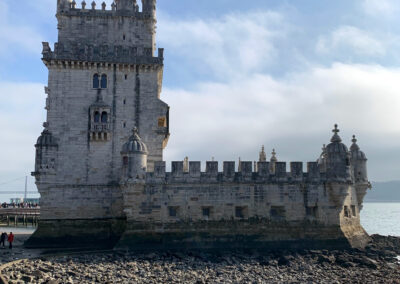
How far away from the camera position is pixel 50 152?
3042 cm

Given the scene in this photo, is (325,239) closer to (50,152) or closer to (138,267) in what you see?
(138,267)

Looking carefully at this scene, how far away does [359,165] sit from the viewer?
108ft

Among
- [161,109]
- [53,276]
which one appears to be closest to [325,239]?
[161,109]

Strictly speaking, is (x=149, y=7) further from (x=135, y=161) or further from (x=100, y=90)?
(x=135, y=161)

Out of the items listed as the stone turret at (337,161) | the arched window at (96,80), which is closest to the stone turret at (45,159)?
the arched window at (96,80)

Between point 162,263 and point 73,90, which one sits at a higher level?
point 73,90

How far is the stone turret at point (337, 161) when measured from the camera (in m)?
28.7

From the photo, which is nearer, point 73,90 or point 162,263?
point 162,263

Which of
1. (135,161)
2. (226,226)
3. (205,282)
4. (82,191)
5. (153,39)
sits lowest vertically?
(205,282)

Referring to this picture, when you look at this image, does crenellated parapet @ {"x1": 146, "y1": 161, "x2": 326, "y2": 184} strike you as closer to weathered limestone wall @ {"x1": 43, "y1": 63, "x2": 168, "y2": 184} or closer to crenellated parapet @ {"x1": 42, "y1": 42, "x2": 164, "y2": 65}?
weathered limestone wall @ {"x1": 43, "y1": 63, "x2": 168, "y2": 184}

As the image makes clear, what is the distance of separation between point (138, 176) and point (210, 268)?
302 inches

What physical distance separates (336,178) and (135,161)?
13.9 meters

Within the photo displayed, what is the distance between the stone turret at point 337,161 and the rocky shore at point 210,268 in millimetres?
5155

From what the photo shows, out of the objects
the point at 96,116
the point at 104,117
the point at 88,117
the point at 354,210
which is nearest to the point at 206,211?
the point at 104,117
